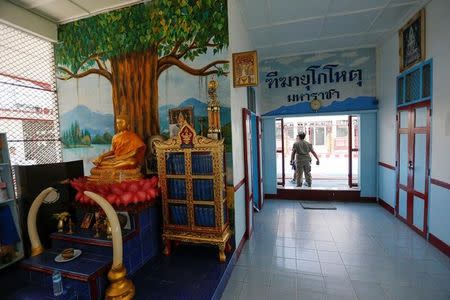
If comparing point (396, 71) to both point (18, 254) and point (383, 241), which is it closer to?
point (383, 241)

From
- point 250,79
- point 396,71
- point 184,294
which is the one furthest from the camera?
point 396,71

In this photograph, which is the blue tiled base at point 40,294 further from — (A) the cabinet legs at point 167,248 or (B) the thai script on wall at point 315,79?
(B) the thai script on wall at point 315,79

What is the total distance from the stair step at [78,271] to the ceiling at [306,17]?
3357 mm

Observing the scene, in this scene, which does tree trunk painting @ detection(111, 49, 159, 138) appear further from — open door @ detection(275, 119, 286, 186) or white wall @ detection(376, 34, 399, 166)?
white wall @ detection(376, 34, 399, 166)

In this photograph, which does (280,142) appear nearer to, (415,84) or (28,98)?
A: (415,84)

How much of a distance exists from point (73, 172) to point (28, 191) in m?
0.57

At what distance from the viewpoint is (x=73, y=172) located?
133 inches

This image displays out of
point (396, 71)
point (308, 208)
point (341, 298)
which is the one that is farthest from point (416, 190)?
point (341, 298)

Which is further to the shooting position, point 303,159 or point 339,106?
point 303,159

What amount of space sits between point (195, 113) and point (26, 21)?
9.75ft

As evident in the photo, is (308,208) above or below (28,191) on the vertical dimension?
below

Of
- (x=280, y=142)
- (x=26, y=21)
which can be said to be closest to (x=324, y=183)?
(x=280, y=142)

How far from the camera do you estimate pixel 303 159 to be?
5984mm

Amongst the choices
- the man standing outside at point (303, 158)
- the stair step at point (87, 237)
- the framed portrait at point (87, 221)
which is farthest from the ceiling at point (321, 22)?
the framed portrait at point (87, 221)
